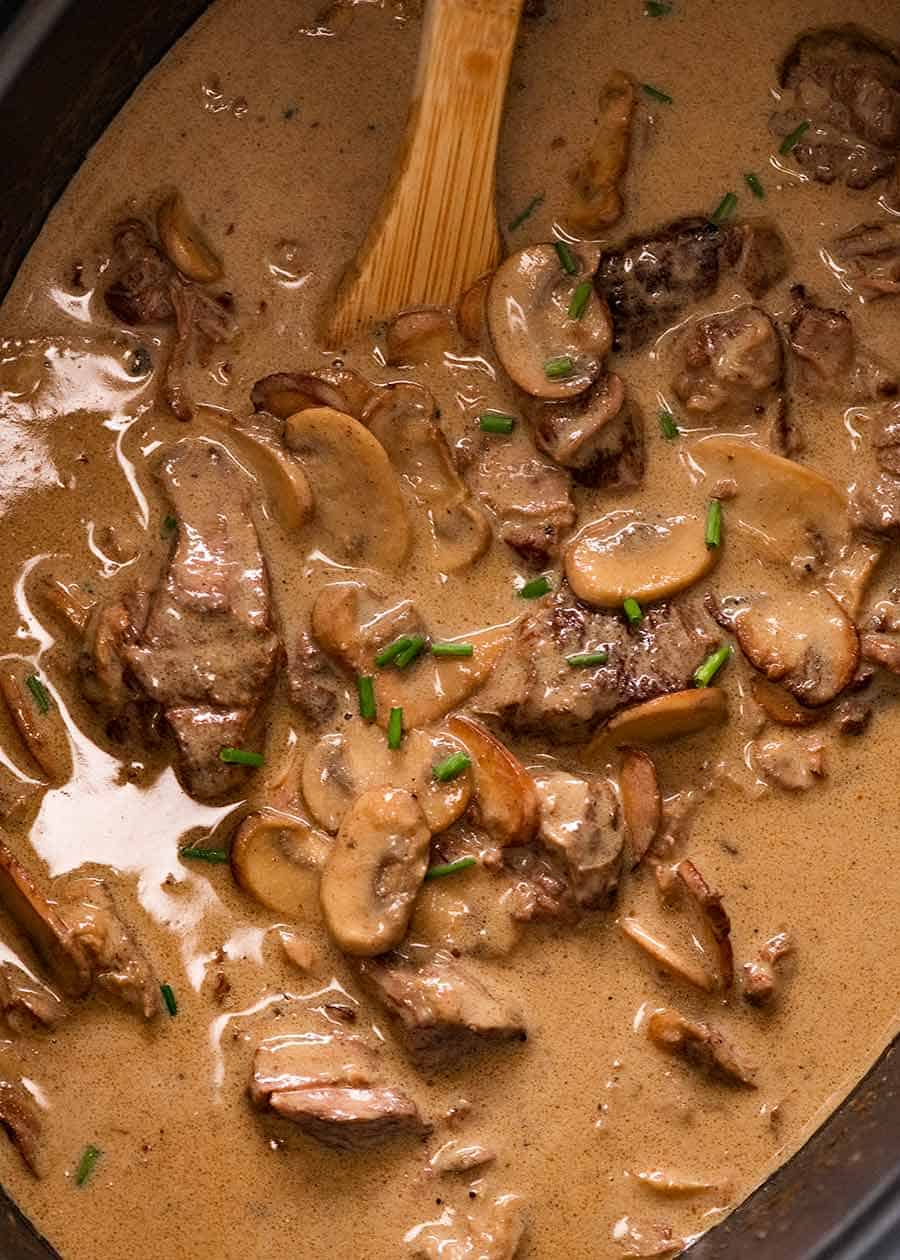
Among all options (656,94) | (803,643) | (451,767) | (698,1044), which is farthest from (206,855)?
(656,94)

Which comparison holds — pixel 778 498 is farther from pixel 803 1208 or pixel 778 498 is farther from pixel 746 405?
pixel 803 1208

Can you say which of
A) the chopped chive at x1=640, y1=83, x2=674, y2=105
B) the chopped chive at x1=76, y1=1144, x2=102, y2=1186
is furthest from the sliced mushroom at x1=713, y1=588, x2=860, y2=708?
the chopped chive at x1=76, y1=1144, x2=102, y2=1186

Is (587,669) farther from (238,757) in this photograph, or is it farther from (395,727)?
(238,757)

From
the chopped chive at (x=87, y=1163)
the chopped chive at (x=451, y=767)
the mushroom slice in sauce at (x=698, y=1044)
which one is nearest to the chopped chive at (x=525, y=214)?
the chopped chive at (x=451, y=767)

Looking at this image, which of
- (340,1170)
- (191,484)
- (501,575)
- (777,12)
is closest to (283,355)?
(191,484)

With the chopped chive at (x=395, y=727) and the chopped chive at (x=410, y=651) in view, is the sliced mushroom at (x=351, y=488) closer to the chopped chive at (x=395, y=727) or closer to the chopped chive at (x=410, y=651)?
the chopped chive at (x=410, y=651)

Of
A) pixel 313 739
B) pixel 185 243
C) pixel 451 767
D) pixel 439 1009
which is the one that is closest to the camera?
pixel 439 1009

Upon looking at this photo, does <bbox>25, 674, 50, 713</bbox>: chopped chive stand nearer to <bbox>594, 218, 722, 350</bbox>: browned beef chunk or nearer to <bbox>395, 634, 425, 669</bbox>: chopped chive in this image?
<bbox>395, 634, 425, 669</bbox>: chopped chive
